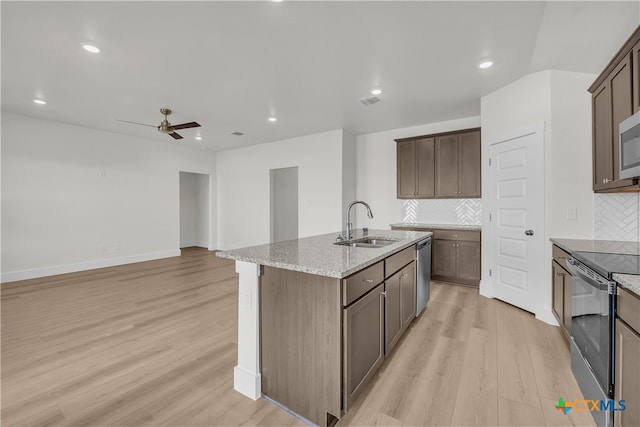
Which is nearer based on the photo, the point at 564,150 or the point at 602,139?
the point at 602,139

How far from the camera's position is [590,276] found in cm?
167

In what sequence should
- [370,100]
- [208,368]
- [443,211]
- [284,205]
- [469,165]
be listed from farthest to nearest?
1. [284,205]
2. [443,211]
3. [469,165]
4. [370,100]
5. [208,368]

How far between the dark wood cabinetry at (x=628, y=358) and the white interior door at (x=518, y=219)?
1886mm

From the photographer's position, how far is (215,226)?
798cm

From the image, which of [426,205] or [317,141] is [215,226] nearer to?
[317,141]

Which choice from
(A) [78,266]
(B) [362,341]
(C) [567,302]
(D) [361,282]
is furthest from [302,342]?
(A) [78,266]

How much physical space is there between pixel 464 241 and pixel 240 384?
370 cm

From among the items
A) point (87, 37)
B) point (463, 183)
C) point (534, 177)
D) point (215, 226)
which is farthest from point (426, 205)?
point (215, 226)

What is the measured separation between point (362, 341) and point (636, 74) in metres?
2.62

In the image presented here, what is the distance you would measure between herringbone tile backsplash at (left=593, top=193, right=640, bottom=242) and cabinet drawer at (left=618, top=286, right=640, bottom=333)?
1.79 meters

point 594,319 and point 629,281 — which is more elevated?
point 629,281

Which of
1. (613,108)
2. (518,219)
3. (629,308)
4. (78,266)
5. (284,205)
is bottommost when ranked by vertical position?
(78,266)

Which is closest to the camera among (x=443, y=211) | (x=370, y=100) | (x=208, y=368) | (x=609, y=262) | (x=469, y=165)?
(x=609, y=262)

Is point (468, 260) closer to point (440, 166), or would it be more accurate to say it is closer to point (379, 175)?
point (440, 166)
